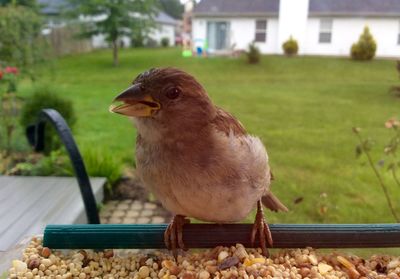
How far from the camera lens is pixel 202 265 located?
1.09m

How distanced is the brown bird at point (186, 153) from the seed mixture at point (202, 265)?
0.06 m

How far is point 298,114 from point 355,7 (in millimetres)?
6790

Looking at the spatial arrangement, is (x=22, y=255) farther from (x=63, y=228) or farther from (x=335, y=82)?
(x=335, y=82)

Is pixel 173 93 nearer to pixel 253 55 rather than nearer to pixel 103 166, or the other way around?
pixel 103 166

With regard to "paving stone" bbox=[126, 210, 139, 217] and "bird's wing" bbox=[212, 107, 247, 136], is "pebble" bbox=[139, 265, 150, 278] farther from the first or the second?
"paving stone" bbox=[126, 210, 139, 217]

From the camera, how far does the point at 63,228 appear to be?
109cm

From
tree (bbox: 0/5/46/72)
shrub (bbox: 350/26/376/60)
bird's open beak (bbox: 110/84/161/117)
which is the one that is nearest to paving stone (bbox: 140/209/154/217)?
bird's open beak (bbox: 110/84/161/117)

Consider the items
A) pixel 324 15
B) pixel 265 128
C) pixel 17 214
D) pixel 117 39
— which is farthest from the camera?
pixel 117 39

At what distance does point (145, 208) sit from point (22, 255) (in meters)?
2.40

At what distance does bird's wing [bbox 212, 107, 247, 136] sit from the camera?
3.70ft

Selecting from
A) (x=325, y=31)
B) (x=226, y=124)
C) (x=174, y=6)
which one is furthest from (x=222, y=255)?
(x=325, y=31)

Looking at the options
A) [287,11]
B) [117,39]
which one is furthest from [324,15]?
[117,39]

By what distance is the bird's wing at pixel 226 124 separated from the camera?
1.13 m

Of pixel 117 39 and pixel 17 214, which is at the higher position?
pixel 117 39
